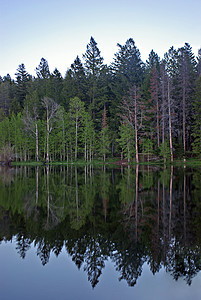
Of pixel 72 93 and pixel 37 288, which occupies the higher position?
pixel 72 93

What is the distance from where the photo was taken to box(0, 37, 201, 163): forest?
131 feet

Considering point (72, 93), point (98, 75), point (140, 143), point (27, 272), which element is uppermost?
point (98, 75)

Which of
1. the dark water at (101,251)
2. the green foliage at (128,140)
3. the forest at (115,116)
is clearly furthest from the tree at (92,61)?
the dark water at (101,251)

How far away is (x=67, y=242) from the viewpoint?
19.2 feet

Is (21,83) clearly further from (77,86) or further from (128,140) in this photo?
(128,140)

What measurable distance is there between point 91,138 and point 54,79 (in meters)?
25.3

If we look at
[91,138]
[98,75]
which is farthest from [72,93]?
[91,138]

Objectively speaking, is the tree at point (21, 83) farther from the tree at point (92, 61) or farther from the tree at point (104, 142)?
the tree at point (104, 142)

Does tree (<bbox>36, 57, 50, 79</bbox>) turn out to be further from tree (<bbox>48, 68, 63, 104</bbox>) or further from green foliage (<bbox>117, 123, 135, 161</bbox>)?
green foliage (<bbox>117, 123, 135, 161</bbox>)

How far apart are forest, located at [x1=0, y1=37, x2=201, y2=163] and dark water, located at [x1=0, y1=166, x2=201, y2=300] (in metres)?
29.8

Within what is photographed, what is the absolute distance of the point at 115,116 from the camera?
159 ft

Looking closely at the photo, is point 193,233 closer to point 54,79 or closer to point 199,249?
point 199,249

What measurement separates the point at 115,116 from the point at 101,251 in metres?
44.3

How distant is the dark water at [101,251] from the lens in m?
4.07
